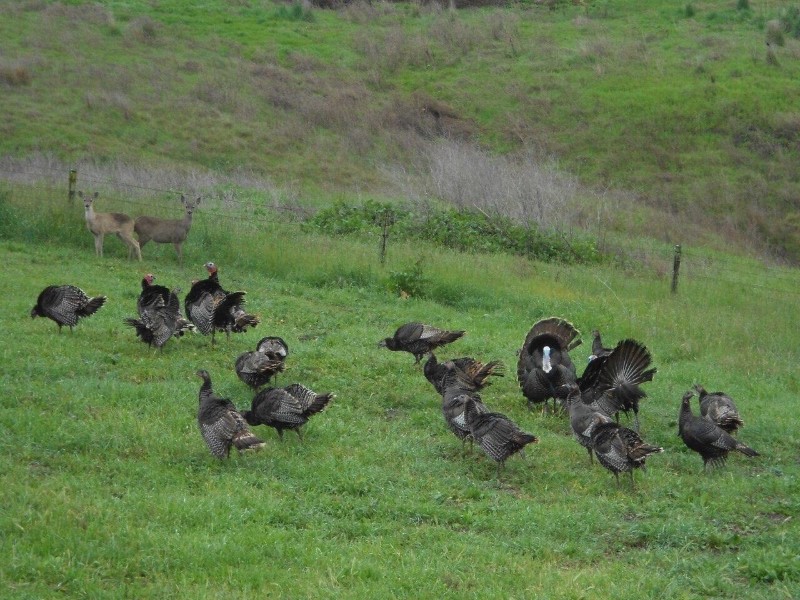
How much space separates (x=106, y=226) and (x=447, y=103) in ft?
74.3

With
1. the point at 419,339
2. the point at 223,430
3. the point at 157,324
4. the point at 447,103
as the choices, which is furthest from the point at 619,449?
the point at 447,103

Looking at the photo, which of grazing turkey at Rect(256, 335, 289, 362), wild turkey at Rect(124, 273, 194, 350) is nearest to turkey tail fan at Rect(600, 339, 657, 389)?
grazing turkey at Rect(256, 335, 289, 362)

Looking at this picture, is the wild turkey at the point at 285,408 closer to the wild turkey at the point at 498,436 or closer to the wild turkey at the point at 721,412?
the wild turkey at the point at 498,436

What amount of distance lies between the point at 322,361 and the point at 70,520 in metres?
6.69

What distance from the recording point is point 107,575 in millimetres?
7305

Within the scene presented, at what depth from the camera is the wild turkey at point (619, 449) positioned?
1013 cm

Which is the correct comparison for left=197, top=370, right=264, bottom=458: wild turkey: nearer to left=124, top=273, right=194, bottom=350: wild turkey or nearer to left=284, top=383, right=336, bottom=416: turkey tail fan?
left=284, top=383, right=336, bottom=416: turkey tail fan

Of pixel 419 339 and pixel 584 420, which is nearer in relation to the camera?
pixel 584 420

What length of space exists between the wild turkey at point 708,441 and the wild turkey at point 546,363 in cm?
176

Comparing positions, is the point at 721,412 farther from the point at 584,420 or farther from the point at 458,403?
the point at 458,403

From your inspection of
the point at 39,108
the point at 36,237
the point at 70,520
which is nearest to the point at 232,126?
the point at 39,108

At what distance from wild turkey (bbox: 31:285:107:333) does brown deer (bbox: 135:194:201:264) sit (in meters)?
7.43

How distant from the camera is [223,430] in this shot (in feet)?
32.4

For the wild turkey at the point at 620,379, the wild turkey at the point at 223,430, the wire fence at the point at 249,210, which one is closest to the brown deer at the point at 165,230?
the wire fence at the point at 249,210
